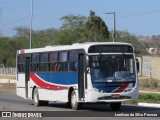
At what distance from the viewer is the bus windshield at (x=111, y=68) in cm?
2367

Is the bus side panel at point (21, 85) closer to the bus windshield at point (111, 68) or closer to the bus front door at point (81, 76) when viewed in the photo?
the bus front door at point (81, 76)

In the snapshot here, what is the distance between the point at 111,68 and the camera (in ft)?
78.1

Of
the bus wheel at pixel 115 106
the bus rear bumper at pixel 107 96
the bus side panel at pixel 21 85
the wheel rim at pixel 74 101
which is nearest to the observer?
the bus rear bumper at pixel 107 96

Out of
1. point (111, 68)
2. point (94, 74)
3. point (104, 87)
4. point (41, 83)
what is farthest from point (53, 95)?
point (111, 68)

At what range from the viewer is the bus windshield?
77.7 ft

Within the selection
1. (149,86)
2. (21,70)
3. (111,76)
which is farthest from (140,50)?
(111,76)

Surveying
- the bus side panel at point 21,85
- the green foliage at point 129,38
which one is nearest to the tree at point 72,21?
the green foliage at point 129,38

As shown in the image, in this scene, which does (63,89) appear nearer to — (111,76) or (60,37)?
(111,76)

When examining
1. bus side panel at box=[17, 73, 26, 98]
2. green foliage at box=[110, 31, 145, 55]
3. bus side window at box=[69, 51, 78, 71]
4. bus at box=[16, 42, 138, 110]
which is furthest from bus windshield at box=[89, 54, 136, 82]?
green foliage at box=[110, 31, 145, 55]

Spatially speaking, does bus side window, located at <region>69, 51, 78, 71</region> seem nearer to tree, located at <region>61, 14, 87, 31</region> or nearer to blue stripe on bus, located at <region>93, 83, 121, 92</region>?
blue stripe on bus, located at <region>93, 83, 121, 92</region>

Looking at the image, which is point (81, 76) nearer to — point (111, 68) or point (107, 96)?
point (111, 68)

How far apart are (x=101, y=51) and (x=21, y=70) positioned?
343 inches

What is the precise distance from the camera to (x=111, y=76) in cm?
2369

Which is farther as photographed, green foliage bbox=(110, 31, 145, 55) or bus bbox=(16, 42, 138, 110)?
green foliage bbox=(110, 31, 145, 55)
